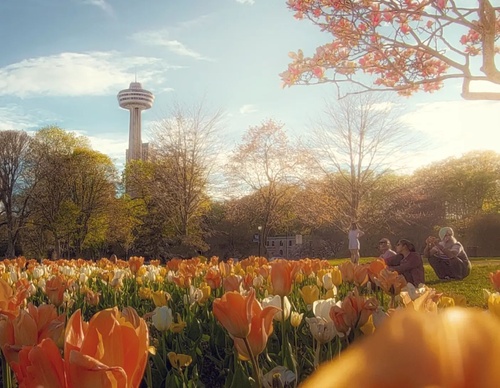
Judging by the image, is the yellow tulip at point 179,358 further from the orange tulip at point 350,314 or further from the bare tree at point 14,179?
the bare tree at point 14,179

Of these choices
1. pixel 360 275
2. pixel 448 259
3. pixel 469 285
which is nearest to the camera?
pixel 360 275

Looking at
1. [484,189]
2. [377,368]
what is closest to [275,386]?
[377,368]

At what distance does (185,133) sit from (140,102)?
7596 centimetres

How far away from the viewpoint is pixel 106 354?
70 centimetres

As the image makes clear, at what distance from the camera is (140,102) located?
103 meters

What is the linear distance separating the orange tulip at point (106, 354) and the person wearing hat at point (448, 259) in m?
12.2

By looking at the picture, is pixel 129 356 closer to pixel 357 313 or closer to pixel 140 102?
pixel 357 313

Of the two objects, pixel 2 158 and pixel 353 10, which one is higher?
pixel 2 158

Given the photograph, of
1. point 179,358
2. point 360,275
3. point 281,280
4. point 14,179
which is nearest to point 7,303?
point 179,358

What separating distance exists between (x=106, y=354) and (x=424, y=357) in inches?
19.3

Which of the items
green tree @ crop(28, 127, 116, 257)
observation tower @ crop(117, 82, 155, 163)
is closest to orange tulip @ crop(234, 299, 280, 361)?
green tree @ crop(28, 127, 116, 257)

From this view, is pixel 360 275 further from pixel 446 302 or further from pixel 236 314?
pixel 236 314

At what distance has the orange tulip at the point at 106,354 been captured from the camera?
2.18ft

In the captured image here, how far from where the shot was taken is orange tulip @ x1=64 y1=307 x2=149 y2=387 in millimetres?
664
